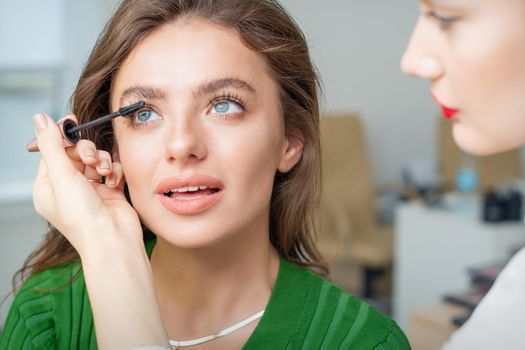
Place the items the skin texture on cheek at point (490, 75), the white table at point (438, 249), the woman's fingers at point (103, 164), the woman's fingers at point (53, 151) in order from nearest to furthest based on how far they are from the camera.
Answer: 1. the skin texture on cheek at point (490, 75)
2. the woman's fingers at point (53, 151)
3. the woman's fingers at point (103, 164)
4. the white table at point (438, 249)

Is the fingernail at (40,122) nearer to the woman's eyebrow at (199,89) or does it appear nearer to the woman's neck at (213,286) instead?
the woman's eyebrow at (199,89)

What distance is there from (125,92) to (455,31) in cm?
57

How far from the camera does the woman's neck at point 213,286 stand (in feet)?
3.47

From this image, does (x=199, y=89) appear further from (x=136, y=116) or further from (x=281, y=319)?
(x=281, y=319)

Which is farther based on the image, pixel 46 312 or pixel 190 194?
pixel 46 312

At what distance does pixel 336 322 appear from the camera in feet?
3.36

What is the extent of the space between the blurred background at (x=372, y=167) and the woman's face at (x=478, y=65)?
135cm

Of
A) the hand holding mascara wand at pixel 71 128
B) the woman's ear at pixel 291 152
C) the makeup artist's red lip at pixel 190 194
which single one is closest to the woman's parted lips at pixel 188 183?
the makeup artist's red lip at pixel 190 194

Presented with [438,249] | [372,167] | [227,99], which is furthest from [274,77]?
[372,167]

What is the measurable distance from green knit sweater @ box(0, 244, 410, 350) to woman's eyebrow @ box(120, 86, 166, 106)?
1.08ft

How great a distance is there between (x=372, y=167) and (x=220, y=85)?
118 inches

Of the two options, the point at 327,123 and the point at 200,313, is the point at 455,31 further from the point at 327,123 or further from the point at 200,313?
the point at 327,123

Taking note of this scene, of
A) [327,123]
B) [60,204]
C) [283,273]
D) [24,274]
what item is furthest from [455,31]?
[327,123]

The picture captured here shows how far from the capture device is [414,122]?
406cm
